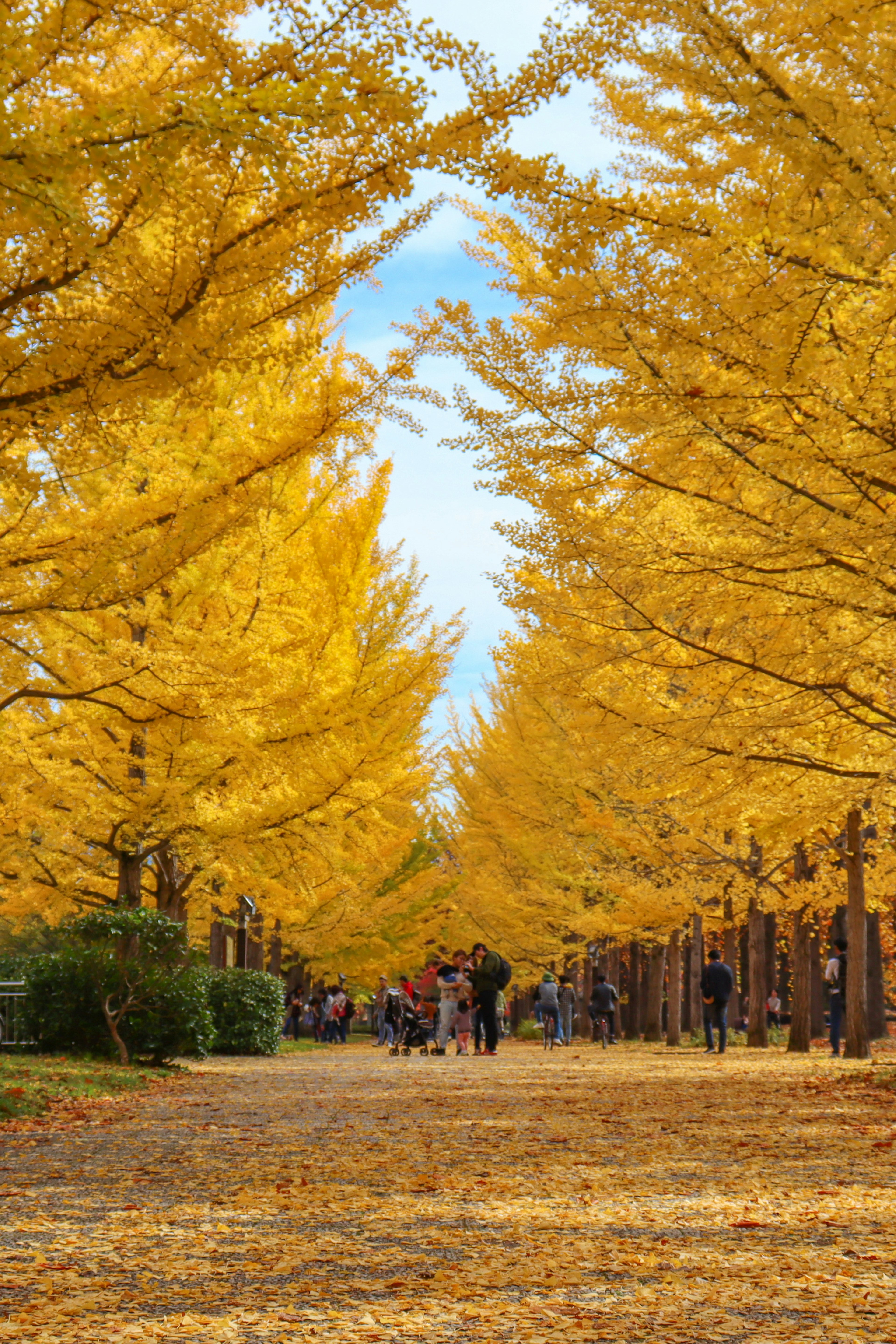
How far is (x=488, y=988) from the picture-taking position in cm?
1675

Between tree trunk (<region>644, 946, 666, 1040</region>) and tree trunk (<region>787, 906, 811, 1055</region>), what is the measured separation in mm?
5698

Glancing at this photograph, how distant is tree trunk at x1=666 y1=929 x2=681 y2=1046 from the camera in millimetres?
20484

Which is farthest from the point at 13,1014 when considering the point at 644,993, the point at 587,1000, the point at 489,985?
the point at 644,993

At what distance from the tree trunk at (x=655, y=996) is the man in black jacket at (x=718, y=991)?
20.1 ft

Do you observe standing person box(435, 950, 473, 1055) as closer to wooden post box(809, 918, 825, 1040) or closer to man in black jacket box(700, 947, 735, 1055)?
man in black jacket box(700, 947, 735, 1055)

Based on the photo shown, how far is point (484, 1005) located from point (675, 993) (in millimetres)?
4725

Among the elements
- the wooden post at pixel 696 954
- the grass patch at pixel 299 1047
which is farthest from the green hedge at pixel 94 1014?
the wooden post at pixel 696 954

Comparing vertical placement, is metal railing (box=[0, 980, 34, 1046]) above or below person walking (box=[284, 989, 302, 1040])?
above

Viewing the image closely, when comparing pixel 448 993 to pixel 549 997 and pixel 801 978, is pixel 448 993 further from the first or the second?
pixel 801 978

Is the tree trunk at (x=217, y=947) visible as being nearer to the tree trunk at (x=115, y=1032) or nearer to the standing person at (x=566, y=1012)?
the standing person at (x=566, y=1012)

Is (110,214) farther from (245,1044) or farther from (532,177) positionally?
(245,1044)

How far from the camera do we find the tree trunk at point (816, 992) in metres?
24.8

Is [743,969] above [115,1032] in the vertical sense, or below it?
below

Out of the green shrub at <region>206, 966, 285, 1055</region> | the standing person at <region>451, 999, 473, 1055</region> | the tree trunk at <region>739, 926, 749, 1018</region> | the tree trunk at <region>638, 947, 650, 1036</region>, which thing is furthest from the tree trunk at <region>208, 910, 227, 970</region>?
the tree trunk at <region>739, 926, 749, 1018</region>
